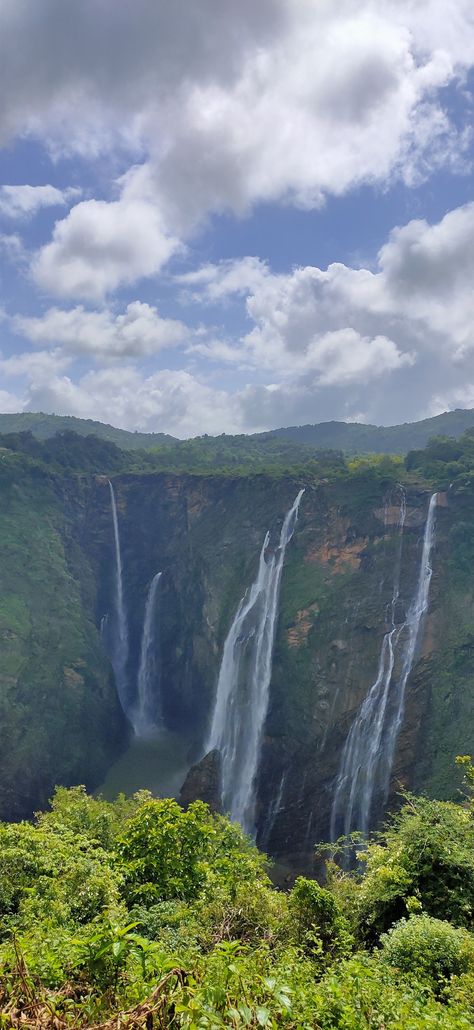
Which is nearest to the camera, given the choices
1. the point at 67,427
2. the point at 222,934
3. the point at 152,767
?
the point at 222,934

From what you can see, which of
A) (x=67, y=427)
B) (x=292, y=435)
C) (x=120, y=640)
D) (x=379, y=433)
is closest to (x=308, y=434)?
(x=292, y=435)

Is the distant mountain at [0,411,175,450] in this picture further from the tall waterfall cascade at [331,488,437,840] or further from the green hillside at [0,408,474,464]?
the tall waterfall cascade at [331,488,437,840]

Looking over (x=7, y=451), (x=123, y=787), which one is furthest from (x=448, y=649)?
(x=7, y=451)

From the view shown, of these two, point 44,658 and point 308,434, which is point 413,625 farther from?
point 308,434

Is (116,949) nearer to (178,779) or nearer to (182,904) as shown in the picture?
(182,904)

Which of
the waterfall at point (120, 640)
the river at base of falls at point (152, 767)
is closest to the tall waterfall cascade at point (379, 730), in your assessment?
the river at base of falls at point (152, 767)

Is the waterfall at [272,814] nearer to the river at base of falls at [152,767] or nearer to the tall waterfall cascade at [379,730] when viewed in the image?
the tall waterfall cascade at [379,730]

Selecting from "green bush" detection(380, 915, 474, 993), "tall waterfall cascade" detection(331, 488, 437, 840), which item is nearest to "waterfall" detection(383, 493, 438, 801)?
"tall waterfall cascade" detection(331, 488, 437, 840)
